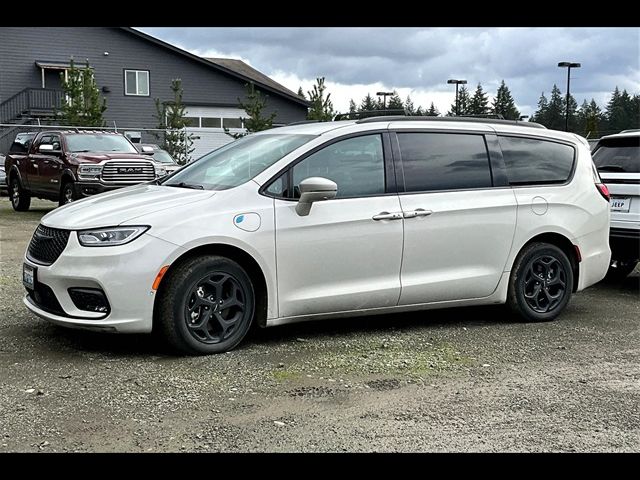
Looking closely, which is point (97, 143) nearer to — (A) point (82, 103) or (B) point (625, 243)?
(B) point (625, 243)

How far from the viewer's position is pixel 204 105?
42.3m

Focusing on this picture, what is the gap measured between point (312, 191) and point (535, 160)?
7.93 ft

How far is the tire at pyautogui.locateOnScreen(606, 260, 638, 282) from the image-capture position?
31.2 ft

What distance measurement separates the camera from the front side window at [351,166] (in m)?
6.14

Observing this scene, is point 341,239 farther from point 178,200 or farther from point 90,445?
point 90,445

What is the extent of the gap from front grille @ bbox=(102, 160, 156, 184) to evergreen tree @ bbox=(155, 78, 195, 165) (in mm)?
14353

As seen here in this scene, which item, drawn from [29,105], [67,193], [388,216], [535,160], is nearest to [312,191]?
[388,216]

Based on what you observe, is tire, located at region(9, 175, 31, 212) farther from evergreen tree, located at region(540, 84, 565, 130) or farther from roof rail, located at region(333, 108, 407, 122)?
evergreen tree, located at region(540, 84, 565, 130)

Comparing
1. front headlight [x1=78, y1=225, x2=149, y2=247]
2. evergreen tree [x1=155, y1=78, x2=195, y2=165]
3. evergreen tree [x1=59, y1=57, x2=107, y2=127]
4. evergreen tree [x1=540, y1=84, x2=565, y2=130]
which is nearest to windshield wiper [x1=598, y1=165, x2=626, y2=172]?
front headlight [x1=78, y1=225, x2=149, y2=247]

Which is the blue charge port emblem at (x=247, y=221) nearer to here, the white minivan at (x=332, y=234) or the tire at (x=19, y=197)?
the white minivan at (x=332, y=234)

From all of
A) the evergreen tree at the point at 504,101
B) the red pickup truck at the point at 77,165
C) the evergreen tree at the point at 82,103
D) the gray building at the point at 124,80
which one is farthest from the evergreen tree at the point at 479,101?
the red pickup truck at the point at 77,165
